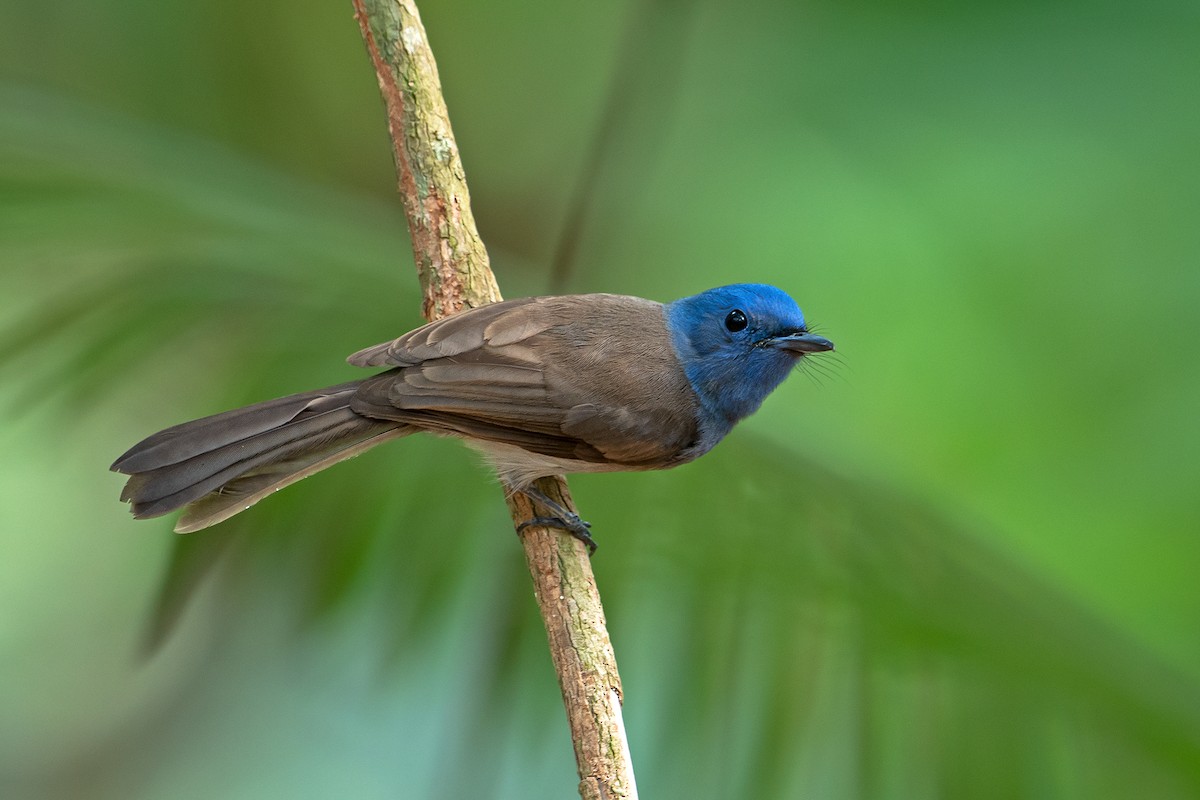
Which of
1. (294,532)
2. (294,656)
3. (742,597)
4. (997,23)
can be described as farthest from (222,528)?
(997,23)

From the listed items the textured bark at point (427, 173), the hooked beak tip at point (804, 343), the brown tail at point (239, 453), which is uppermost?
the textured bark at point (427, 173)

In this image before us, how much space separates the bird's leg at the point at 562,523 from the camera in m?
2.52

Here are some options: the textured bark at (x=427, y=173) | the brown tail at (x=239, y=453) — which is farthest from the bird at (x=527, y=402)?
the textured bark at (x=427, y=173)

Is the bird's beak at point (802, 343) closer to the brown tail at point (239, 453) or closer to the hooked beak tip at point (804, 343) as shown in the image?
the hooked beak tip at point (804, 343)

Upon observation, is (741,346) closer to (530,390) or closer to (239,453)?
(530,390)

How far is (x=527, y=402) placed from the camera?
253 cm

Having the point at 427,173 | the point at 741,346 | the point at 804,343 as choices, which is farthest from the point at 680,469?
the point at 427,173

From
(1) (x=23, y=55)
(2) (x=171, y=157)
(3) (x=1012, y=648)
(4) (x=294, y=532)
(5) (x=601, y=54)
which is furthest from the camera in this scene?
(5) (x=601, y=54)

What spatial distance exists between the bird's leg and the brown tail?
0.40m

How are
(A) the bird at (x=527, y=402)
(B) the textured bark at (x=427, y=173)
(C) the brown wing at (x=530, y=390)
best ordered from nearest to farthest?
(A) the bird at (x=527, y=402) < (C) the brown wing at (x=530, y=390) < (B) the textured bark at (x=427, y=173)

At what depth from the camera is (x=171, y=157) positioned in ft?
10.4

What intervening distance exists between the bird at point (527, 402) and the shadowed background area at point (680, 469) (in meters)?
0.12

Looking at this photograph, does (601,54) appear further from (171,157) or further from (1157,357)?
(1157,357)

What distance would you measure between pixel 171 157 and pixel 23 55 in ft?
2.53
